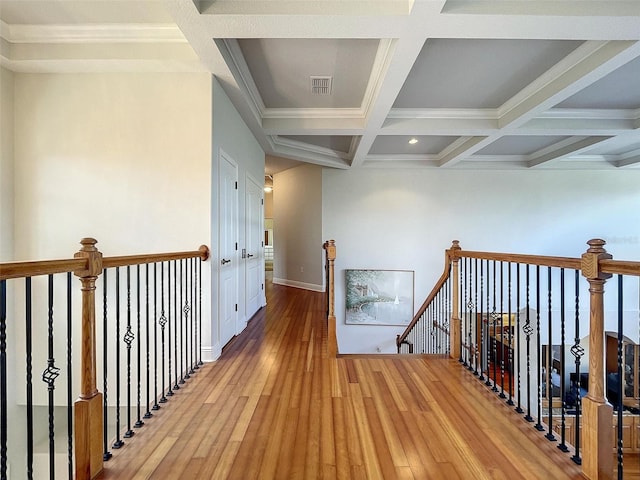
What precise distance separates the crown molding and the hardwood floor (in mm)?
2931

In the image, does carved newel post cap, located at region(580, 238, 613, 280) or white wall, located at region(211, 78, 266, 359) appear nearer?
carved newel post cap, located at region(580, 238, 613, 280)

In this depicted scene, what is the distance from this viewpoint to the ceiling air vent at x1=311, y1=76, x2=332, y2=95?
3299 millimetres

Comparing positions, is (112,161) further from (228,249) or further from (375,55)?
(375,55)

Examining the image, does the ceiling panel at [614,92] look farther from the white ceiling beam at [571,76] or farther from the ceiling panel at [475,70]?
the ceiling panel at [475,70]

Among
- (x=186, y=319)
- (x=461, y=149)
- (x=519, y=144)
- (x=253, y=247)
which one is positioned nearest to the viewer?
(x=186, y=319)

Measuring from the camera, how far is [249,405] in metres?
2.11

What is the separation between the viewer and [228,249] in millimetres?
3408

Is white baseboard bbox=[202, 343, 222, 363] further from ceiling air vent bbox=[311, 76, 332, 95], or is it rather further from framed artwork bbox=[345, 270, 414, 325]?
framed artwork bbox=[345, 270, 414, 325]

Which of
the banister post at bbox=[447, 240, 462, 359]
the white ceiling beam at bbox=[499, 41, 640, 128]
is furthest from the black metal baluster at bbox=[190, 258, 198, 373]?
the white ceiling beam at bbox=[499, 41, 640, 128]

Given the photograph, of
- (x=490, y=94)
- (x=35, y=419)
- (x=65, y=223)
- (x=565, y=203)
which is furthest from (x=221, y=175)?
(x=565, y=203)

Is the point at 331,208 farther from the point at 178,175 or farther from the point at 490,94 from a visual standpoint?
the point at 178,175

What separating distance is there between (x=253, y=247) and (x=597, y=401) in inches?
161

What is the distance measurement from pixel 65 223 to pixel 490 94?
4.75m

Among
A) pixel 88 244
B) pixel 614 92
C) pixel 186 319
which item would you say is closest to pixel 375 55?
pixel 88 244
